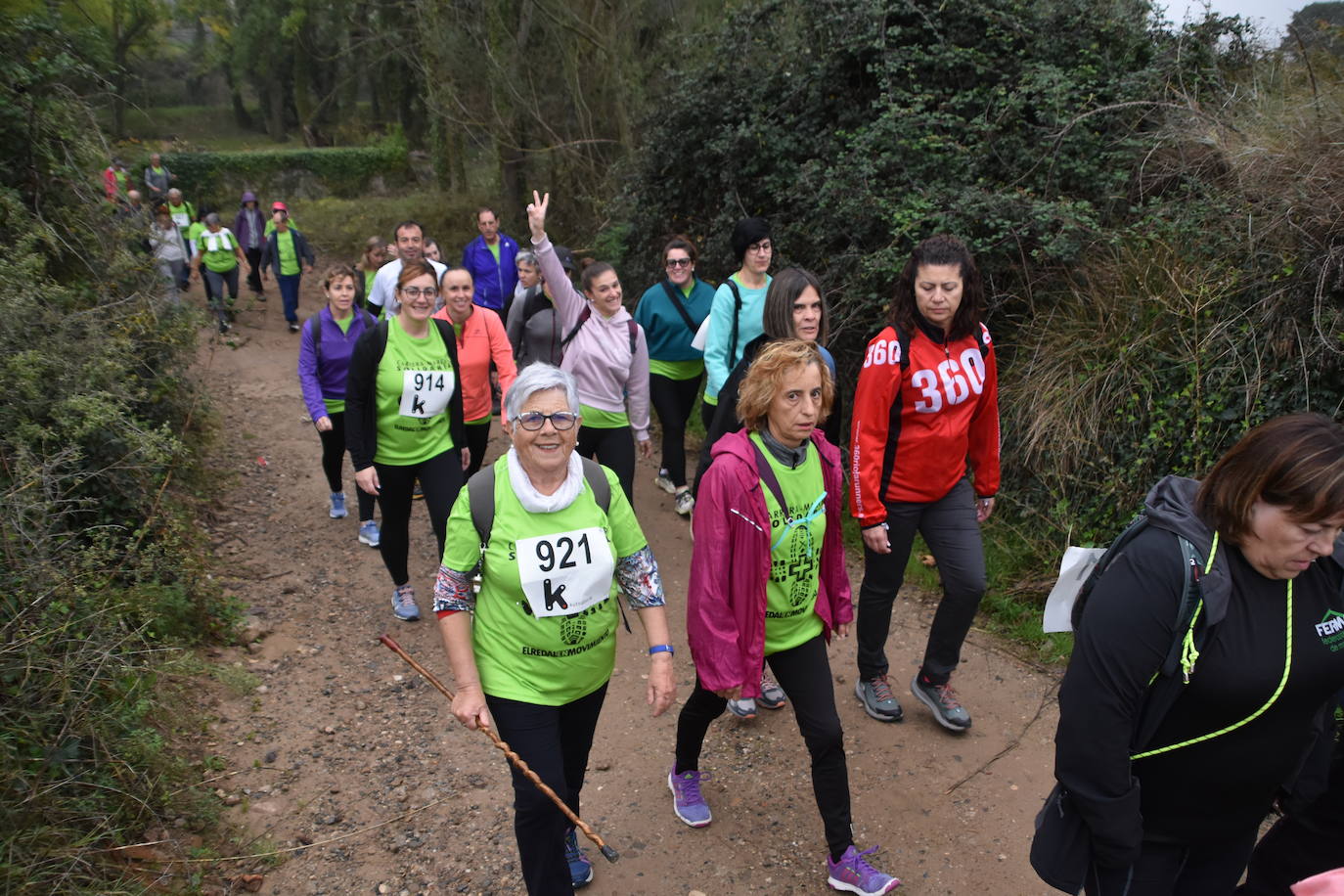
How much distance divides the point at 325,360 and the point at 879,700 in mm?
4287

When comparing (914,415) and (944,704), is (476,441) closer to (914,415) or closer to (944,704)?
(914,415)

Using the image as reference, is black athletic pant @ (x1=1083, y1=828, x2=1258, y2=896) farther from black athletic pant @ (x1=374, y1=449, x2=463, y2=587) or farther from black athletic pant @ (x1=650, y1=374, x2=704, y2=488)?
black athletic pant @ (x1=650, y1=374, x2=704, y2=488)

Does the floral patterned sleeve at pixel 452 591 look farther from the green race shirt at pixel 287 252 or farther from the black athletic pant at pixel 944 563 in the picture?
the green race shirt at pixel 287 252

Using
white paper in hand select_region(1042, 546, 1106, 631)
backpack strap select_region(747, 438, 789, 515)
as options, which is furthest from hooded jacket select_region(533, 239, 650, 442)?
white paper in hand select_region(1042, 546, 1106, 631)

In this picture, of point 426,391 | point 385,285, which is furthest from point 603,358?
point 385,285

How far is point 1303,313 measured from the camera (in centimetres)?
495

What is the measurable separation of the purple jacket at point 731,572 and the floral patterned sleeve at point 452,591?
30.9 inches

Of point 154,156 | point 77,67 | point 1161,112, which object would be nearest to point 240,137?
point 154,156

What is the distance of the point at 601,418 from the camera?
5.81 m

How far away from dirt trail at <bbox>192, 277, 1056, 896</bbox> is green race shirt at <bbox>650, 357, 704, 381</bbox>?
69.5 inches

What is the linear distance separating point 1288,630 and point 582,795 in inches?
114

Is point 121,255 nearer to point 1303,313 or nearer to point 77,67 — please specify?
point 77,67

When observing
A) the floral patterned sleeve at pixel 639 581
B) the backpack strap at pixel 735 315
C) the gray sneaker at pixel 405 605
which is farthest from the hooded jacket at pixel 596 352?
the floral patterned sleeve at pixel 639 581

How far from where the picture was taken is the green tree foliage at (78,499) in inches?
131
